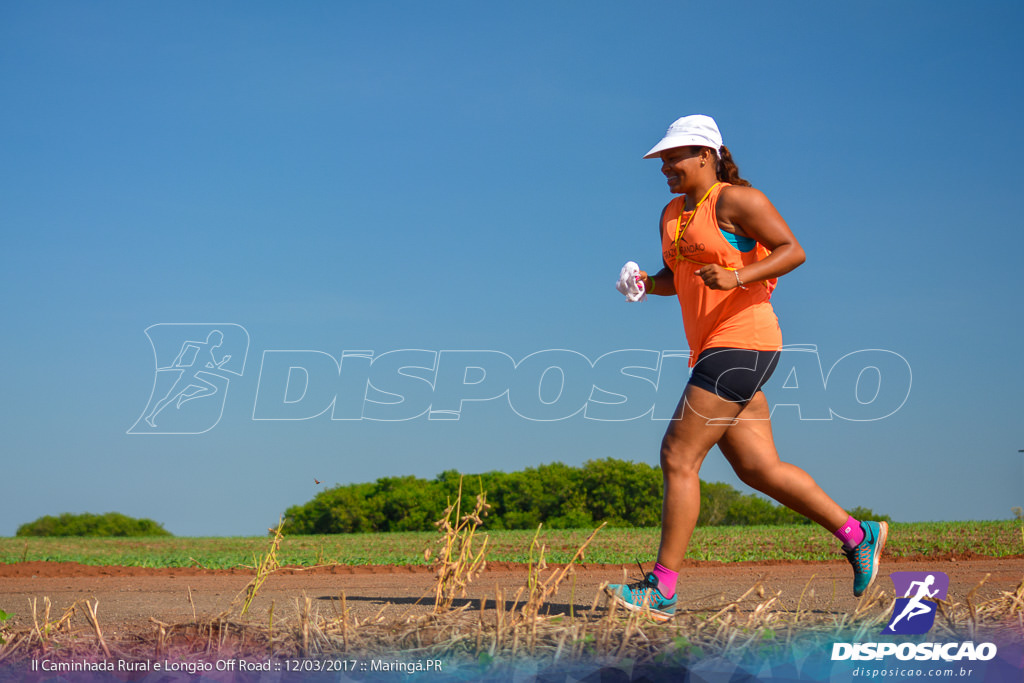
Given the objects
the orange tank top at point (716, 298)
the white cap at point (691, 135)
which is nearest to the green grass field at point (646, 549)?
the orange tank top at point (716, 298)

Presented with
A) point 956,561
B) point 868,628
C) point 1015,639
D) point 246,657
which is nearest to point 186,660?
point 246,657

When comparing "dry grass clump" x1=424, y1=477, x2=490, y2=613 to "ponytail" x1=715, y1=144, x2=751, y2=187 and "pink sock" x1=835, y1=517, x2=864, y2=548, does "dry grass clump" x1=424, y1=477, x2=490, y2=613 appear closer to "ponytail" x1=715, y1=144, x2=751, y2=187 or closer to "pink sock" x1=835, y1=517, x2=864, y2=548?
"pink sock" x1=835, y1=517, x2=864, y2=548

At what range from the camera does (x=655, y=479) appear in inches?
819

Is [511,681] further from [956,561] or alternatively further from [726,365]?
[956,561]

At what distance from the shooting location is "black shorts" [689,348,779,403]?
13.6 ft

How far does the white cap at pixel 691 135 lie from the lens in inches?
172

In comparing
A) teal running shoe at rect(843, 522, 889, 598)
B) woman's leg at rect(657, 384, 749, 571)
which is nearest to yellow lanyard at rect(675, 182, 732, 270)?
woman's leg at rect(657, 384, 749, 571)

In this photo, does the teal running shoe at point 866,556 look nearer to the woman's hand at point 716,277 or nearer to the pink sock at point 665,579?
the pink sock at point 665,579

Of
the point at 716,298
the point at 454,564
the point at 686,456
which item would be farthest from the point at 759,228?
the point at 454,564

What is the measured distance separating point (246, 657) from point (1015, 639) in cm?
255

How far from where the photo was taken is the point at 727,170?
15.0ft

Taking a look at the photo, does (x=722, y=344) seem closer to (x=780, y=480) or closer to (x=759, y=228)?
(x=759, y=228)

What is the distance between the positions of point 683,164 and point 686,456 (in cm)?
138

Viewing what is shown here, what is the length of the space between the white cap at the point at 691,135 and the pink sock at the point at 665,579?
1.95 m
